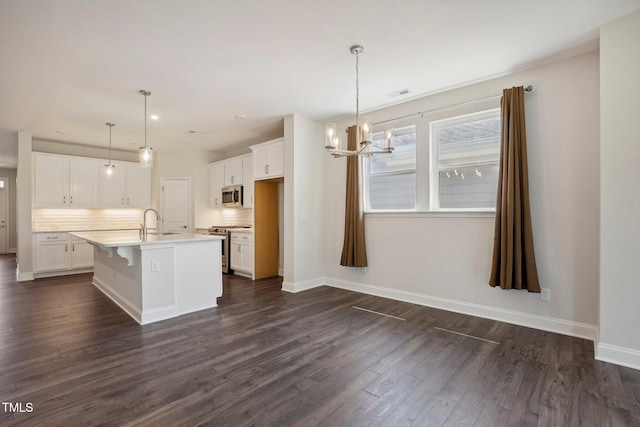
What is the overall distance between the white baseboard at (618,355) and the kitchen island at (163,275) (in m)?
4.07

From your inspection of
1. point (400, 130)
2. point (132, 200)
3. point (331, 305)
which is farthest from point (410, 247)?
point (132, 200)

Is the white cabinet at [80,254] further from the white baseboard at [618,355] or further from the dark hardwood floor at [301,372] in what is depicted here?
the white baseboard at [618,355]

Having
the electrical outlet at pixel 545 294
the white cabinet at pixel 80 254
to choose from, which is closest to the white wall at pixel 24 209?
the white cabinet at pixel 80 254

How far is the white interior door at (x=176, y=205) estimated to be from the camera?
24.3ft

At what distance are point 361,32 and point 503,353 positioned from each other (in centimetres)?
312

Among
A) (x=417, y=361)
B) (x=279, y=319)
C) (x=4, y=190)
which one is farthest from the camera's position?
(x=4, y=190)

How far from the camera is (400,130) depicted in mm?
4523

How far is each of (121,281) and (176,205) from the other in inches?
141

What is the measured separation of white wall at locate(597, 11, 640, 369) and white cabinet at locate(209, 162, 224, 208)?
660 cm

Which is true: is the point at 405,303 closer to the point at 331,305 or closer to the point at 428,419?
the point at 331,305

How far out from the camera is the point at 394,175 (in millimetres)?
4590

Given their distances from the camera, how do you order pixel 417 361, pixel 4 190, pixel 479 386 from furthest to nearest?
pixel 4 190 < pixel 417 361 < pixel 479 386

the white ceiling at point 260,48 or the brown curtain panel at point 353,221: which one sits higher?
the white ceiling at point 260,48

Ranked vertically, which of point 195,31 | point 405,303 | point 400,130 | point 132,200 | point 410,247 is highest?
point 195,31
